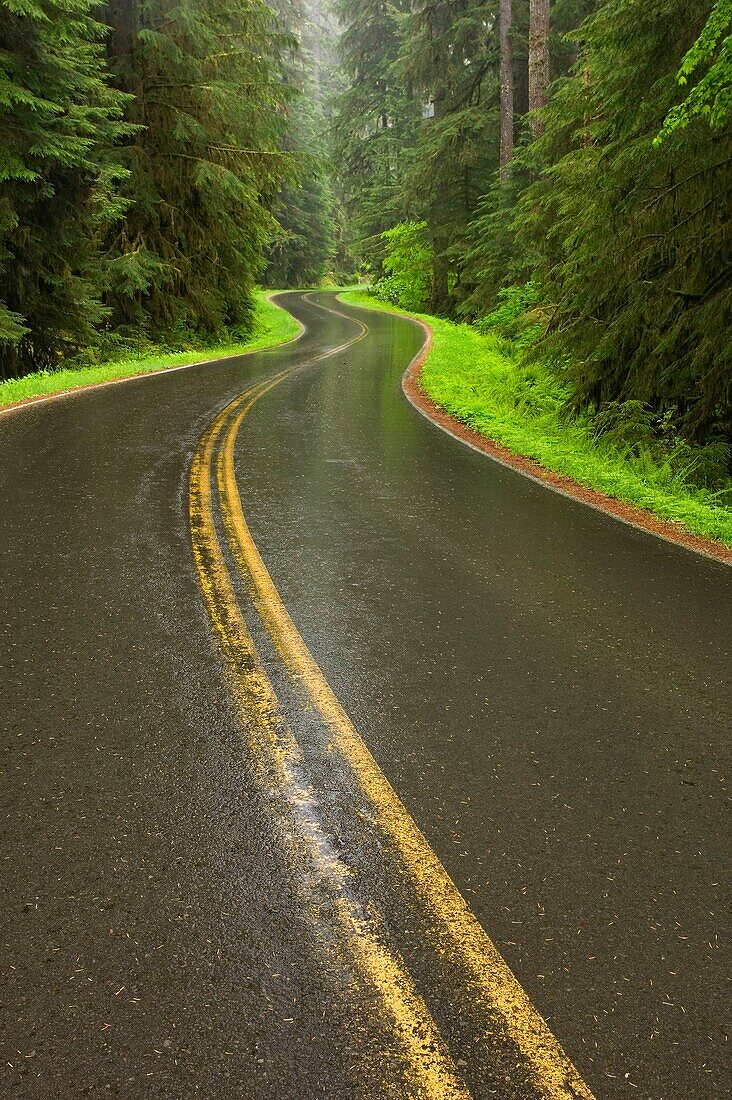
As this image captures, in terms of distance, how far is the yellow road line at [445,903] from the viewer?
208 cm

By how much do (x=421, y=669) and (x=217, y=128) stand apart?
2701 cm

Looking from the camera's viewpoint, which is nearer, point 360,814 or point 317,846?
point 317,846

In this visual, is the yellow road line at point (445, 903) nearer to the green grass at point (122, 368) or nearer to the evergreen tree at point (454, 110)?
the green grass at point (122, 368)

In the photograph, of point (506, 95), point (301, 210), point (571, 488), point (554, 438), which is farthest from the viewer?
point (301, 210)

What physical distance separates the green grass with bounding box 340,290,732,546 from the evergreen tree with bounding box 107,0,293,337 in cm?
993

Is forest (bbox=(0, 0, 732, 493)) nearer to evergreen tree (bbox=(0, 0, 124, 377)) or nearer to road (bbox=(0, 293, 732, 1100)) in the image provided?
evergreen tree (bbox=(0, 0, 124, 377))

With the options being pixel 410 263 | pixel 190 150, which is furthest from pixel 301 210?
pixel 190 150

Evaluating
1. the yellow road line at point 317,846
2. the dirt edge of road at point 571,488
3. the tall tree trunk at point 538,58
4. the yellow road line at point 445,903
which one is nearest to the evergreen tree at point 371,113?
the tall tree trunk at point 538,58

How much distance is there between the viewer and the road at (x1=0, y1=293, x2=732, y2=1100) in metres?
2.14

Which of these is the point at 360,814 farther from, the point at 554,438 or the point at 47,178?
the point at 47,178

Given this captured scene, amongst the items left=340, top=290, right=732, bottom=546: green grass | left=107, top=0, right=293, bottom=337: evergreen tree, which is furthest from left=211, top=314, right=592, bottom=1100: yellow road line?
left=107, top=0, right=293, bottom=337: evergreen tree

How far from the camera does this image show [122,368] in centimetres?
1916

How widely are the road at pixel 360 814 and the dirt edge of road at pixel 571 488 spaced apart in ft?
1.76

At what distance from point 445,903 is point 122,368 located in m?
18.6
